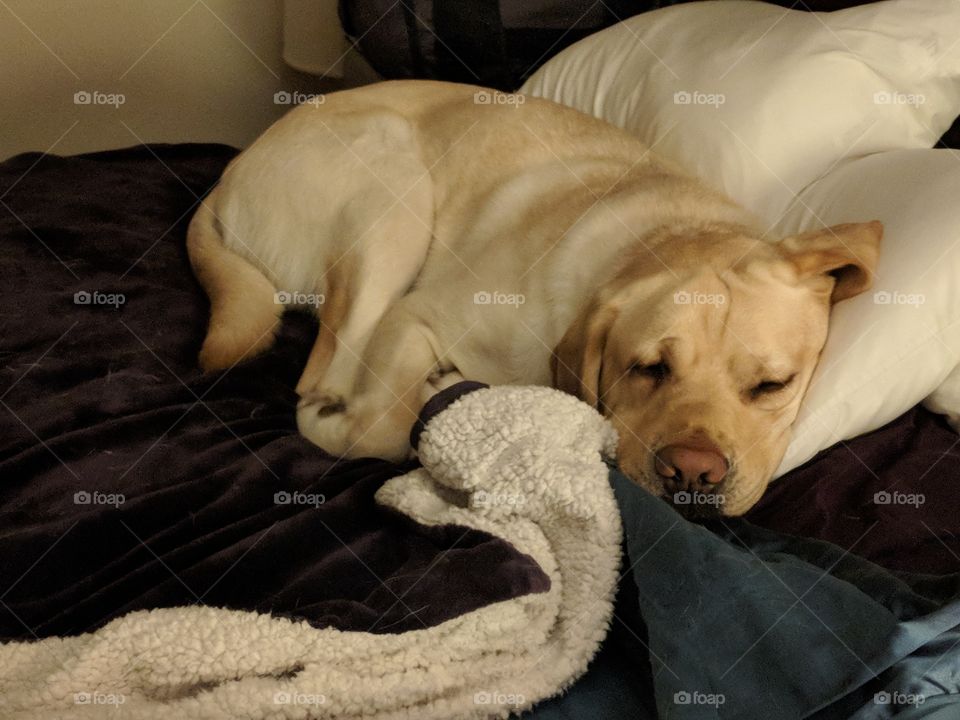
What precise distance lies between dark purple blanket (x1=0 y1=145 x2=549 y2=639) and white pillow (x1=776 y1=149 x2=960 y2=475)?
2.21 feet

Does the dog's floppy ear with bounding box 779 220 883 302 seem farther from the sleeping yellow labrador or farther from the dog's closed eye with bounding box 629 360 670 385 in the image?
the dog's closed eye with bounding box 629 360 670 385

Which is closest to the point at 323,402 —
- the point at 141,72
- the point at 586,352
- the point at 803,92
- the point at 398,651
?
the point at 586,352

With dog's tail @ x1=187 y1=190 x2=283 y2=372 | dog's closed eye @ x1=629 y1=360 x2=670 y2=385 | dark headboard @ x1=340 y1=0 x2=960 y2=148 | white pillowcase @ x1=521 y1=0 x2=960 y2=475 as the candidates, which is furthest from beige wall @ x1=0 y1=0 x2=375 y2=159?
dog's closed eye @ x1=629 y1=360 x2=670 y2=385

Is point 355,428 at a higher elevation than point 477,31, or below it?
below

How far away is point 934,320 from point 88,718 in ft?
4.84

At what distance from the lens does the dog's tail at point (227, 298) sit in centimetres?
187

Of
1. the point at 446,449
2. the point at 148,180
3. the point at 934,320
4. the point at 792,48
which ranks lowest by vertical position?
the point at 148,180

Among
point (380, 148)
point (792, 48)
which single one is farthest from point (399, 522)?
point (792, 48)

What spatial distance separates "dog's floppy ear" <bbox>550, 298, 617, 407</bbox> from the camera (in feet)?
5.35

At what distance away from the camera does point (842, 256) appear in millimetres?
1544

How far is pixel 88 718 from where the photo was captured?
1.03 m

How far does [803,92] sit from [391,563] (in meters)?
1.43

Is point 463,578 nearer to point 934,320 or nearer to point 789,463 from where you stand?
point 789,463

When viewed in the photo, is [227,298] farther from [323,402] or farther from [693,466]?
[693,466]
